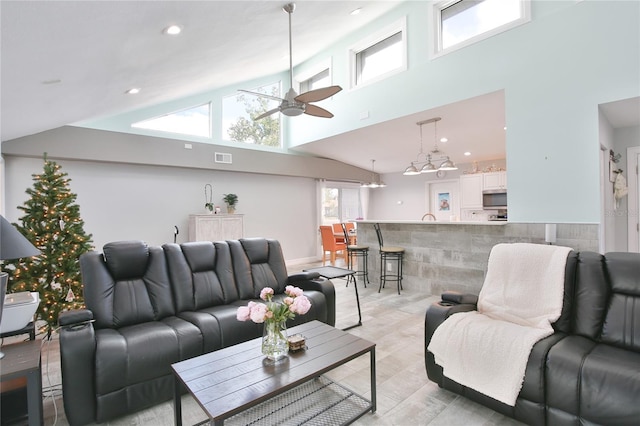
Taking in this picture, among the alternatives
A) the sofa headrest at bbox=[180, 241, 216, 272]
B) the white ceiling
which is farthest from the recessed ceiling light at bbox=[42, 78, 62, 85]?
the sofa headrest at bbox=[180, 241, 216, 272]

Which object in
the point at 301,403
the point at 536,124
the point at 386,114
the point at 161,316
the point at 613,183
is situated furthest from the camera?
the point at 386,114

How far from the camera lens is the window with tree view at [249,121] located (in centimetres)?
686

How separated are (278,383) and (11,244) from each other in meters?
1.68

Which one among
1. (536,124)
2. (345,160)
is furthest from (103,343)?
(345,160)

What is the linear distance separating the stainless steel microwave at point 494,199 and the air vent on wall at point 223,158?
570cm

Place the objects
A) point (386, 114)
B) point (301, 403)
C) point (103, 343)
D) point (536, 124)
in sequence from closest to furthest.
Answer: point (103, 343) → point (301, 403) → point (536, 124) → point (386, 114)

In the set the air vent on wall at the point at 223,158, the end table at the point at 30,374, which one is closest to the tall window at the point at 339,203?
the air vent on wall at the point at 223,158

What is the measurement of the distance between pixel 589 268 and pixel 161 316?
3324 millimetres

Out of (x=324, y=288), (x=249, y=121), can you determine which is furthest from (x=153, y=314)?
(x=249, y=121)

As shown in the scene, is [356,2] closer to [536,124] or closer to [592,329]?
[536,124]

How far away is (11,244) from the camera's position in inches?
68.5

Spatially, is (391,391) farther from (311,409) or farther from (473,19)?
(473,19)

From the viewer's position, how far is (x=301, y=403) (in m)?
2.17

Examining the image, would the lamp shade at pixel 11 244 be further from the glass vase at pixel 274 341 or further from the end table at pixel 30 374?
the glass vase at pixel 274 341
